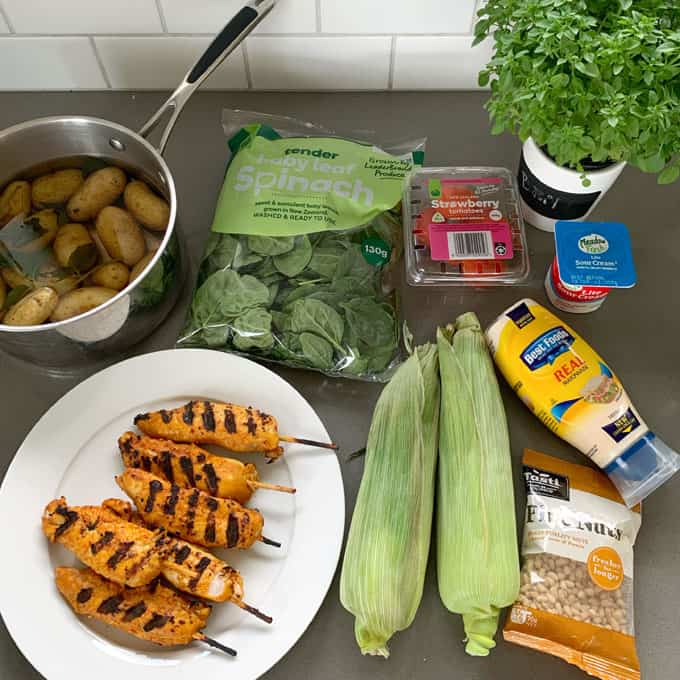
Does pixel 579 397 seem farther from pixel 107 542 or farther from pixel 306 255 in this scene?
pixel 107 542

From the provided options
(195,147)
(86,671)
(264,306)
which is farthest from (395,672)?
(195,147)

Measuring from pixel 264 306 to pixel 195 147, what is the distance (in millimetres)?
320

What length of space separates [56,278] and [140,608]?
39 centimetres

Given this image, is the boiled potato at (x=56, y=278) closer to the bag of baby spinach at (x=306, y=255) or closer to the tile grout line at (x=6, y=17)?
the bag of baby spinach at (x=306, y=255)

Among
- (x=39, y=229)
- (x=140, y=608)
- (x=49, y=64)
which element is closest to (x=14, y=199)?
(x=39, y=229)

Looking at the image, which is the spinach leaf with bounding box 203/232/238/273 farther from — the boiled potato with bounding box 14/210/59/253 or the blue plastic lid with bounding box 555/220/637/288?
the blue plastic lid with bounding box 555/220/637/288

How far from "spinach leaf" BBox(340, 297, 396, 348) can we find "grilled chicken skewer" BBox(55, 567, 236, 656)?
353mm

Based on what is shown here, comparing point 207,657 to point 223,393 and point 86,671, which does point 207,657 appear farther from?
point 223,393

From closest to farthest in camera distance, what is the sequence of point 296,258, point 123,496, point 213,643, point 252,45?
1. point 213,643
2. point 123,496
3. point 296,258
4. point 252,45

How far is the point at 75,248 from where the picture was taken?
2.83 ft

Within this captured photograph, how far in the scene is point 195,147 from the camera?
105cm

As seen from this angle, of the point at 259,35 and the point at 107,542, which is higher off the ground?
the point at 259,35

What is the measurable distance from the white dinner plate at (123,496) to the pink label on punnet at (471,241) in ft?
0.88

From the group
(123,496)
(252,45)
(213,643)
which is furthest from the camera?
(252,45)
